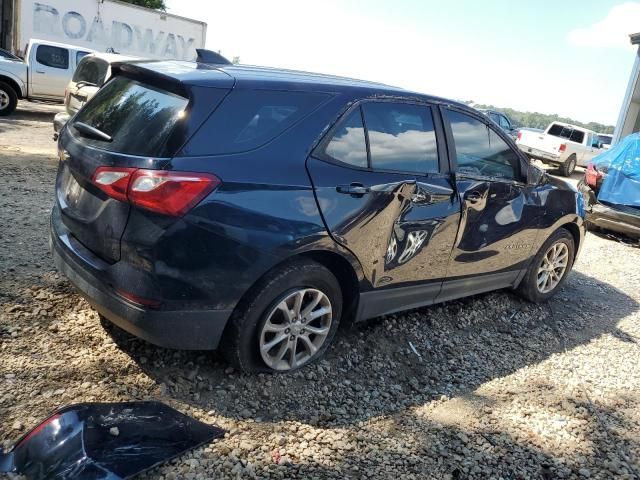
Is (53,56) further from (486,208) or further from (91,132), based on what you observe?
(486,208)

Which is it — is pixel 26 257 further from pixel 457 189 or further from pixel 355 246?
pixel 457 189

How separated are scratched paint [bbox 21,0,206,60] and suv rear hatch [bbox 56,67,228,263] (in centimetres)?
1886

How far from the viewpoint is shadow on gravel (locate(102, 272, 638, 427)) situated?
10.2 ft

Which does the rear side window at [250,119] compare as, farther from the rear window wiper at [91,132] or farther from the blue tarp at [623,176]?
the blue tarp at [623,176]

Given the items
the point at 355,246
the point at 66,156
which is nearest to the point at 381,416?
the point at 355,246

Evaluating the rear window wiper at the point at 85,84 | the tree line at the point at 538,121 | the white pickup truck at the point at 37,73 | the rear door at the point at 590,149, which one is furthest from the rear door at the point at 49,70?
the rear door at the point at 590,149

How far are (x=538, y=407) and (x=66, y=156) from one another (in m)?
3.22

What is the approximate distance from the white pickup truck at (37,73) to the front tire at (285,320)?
40.8 ft

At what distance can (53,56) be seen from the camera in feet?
46.1

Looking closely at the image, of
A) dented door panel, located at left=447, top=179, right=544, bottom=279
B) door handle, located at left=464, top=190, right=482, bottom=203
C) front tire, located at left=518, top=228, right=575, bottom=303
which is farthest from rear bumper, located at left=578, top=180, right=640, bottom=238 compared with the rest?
door handle, located at left=464, top=190, right=482, bottom=203

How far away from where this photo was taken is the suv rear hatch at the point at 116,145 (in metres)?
2.70

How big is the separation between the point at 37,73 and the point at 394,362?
13357mm

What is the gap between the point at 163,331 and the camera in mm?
2754

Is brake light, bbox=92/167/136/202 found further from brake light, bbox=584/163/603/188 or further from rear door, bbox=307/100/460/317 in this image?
brake light, bbox=584/163/603/188
